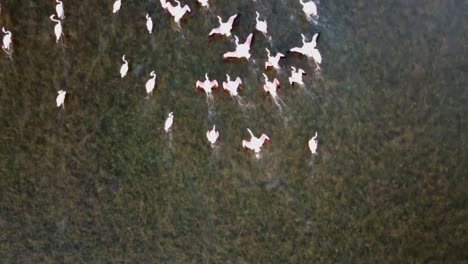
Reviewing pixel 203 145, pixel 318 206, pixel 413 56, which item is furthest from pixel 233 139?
pixel 413 56

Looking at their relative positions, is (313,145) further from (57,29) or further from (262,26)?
(57,29)

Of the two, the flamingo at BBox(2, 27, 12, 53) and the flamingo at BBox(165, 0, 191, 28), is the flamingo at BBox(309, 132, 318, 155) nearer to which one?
the flamingo at BBox(165, 0, 191, 28)

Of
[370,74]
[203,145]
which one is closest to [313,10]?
[370,74]

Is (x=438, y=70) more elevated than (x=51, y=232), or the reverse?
(x=438, y=70)

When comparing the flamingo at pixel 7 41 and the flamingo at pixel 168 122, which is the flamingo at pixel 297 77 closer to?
the flamingo at pixel 168 122

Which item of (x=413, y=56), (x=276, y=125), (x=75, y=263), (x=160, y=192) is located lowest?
(x=75, y=263)

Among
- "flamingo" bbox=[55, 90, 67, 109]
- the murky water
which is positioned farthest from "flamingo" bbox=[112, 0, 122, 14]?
"flamingo" bbox=[55, 90, 67, 109]

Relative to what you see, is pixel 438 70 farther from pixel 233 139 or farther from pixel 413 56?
pixel 233 139
